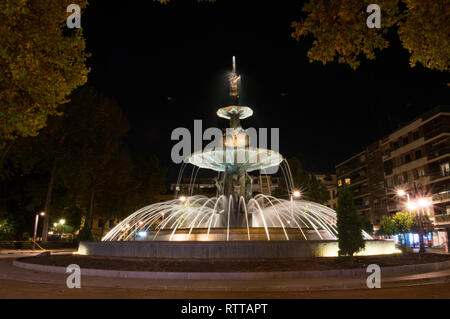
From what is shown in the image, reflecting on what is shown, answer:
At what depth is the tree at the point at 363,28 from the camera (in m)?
8.23

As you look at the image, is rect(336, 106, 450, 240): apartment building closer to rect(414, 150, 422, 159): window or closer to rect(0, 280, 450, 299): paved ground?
rect(414, 150, 422, 159): window

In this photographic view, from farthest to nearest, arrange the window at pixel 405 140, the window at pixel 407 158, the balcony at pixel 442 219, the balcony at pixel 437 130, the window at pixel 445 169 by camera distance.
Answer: the window at pixel 405 140, the window at pixel 407 158, the balcony at pixel 437 130, the window at pixel 445 169, the balcony at pixel 442 219

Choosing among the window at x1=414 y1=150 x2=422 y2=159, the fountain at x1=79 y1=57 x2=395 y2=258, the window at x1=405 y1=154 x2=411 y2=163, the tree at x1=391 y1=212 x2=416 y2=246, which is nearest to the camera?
the fountain at x1=79 y1=57 x2=395 y2=258

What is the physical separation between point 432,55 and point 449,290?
626 centimetres

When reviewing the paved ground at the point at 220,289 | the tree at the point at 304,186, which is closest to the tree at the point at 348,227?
the paved ground at the point at 220,289

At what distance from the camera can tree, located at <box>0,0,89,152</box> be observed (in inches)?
409

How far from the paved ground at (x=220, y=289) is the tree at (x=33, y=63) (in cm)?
550

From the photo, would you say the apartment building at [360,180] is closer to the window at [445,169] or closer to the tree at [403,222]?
the window at [445,169]

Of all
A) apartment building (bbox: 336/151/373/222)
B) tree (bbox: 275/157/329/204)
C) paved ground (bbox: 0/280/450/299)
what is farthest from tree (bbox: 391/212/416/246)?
paved ground (bbox: 0/280/450/299)

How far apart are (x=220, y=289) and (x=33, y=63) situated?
345 inches

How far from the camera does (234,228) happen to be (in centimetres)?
1495

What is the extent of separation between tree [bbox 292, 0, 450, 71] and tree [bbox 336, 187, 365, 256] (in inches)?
212

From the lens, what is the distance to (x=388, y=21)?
8719 mm

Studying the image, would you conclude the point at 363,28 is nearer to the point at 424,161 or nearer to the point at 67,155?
the point at 67,155
